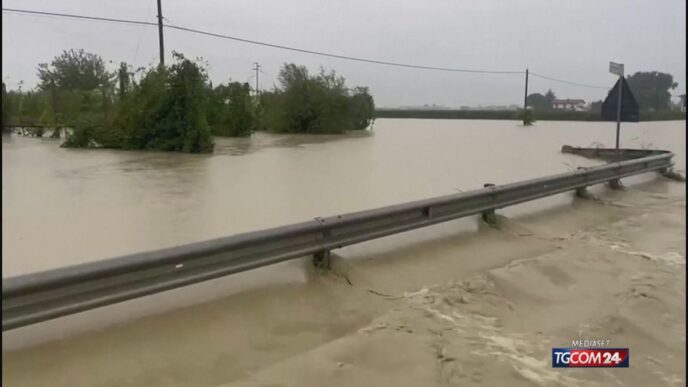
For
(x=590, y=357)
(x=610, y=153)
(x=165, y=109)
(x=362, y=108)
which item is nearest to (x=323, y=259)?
(x=590, y=357)

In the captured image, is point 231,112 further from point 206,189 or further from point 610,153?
point 206,189

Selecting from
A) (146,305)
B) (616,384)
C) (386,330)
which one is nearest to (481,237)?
(386,330)

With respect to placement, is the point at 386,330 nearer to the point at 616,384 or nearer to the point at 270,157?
the point at 616,384

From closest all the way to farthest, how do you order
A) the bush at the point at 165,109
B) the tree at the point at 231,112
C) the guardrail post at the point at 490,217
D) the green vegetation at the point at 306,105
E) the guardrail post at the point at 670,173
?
the guardrail post at the point at 490,217
the guardrail post at the point at 670,173
the bush at the point at 165,109
the tree at the point at 231,112
the green vegetation at the point at 306,105

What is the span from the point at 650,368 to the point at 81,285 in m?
3.63

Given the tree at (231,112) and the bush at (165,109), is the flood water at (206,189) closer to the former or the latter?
the bush at (165,109)

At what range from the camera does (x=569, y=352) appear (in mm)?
3760

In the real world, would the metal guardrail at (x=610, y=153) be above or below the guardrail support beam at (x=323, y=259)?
above

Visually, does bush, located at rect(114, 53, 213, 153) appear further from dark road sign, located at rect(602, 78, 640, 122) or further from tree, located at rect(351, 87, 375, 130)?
tree, located at rect(351, 87, 375, 130)

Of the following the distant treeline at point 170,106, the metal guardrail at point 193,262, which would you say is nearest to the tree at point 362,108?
the distant treeline at point 170,106

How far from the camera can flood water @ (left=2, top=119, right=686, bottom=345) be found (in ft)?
20.7

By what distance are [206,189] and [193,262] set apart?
6258mm

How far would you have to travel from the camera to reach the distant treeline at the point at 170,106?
2105cm

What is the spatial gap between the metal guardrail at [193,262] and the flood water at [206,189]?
0.36 metres
